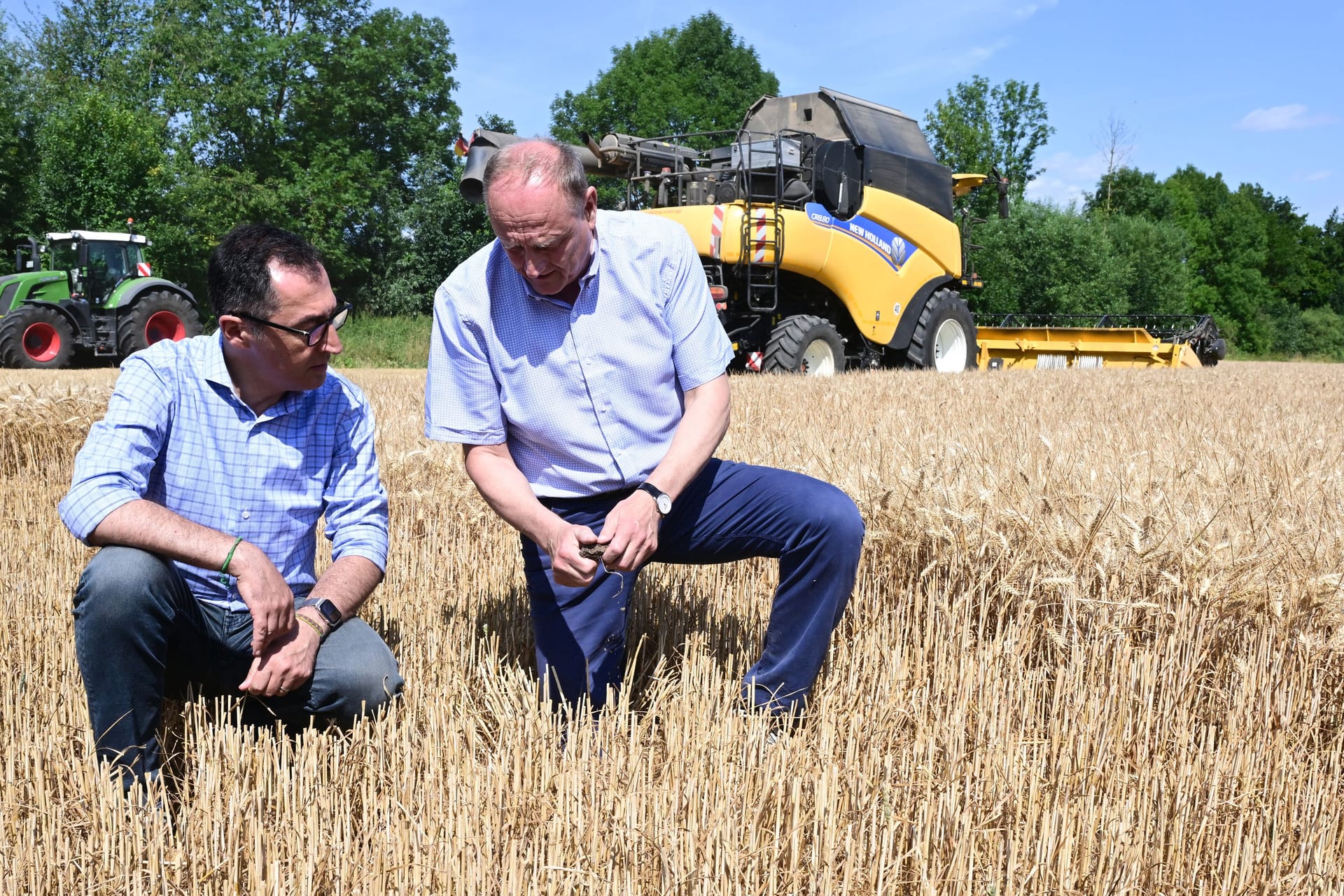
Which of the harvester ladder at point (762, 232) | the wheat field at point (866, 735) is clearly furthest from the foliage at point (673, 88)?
the wheat field at point (866, 735)

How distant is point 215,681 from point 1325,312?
213ft

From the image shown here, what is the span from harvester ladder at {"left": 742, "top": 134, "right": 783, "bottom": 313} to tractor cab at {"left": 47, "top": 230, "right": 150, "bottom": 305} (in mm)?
10531

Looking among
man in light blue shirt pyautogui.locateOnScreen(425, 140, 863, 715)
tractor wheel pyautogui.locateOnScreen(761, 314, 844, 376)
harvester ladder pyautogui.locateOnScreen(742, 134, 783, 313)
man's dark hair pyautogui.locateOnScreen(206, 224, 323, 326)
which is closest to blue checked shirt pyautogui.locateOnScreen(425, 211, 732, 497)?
man in light blue shirt pyautogui.locateOnScreen(425, 140, 863, 715)

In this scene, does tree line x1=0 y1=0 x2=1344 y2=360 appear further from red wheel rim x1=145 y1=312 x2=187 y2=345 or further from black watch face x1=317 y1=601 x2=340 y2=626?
black watch face x1=317 y1=601 x2=340 y2=626

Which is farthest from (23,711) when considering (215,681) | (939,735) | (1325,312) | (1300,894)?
(1325,312)

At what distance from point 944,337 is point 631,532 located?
511 inches

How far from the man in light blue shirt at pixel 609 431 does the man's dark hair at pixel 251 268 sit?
397mm

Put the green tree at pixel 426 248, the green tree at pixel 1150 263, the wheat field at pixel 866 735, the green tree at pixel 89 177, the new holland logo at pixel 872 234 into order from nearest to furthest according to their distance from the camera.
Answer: the wheat field at pixel 866 735
the new holland logo at pixel 872 234
the green tree at pixel 89 177
the green tree at pixel 426 248
the green tree at pixel 1150 263

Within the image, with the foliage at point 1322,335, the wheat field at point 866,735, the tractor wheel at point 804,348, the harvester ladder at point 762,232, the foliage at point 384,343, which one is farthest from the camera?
the foliage at point 1322,335

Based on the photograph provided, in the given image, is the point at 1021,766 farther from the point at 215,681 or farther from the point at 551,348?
the point at 215,681

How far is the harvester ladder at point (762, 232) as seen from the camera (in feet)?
37.1

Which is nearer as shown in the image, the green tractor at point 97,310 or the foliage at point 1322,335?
the green tractor at point 97,310

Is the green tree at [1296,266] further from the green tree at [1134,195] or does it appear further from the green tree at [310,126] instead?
the green tree at [310,126]

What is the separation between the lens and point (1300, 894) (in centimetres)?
210
